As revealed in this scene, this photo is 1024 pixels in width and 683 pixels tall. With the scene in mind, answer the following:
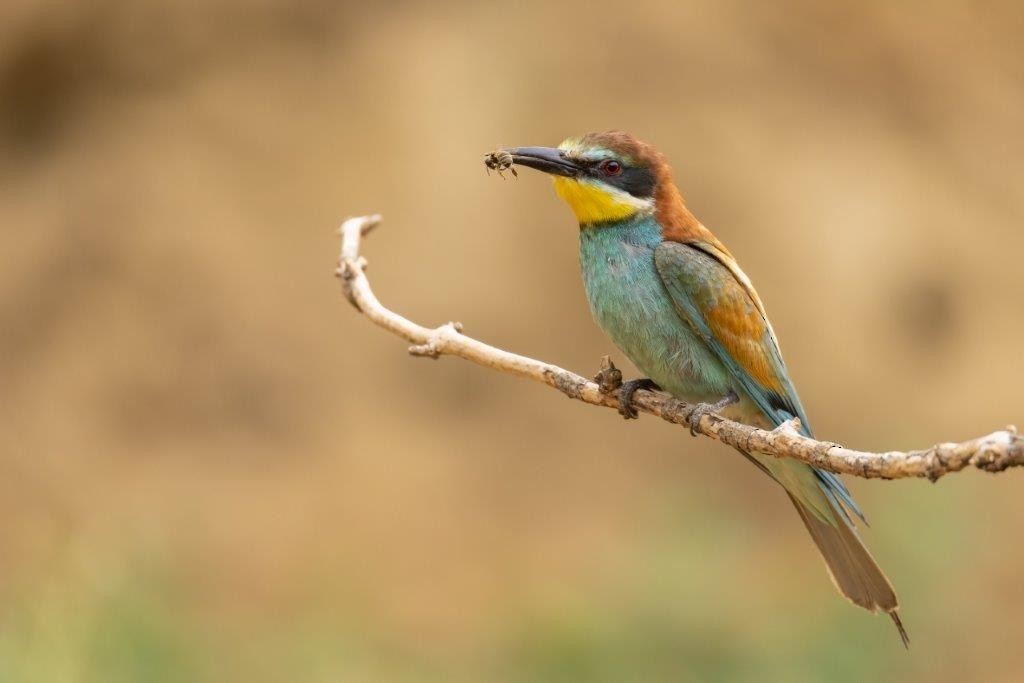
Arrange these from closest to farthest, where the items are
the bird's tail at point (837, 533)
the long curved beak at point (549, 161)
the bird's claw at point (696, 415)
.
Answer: the bird's claw at point (696, 415) → the bird's tail at point (837, 533) → the long curved beak at point (549, 161)

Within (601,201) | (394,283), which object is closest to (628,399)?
(601,201)

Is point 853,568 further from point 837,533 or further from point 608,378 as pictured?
point 608,378

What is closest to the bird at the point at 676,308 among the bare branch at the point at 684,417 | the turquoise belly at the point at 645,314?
the turquoise belly at the point at 645,314

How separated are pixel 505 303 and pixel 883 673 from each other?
181 cm

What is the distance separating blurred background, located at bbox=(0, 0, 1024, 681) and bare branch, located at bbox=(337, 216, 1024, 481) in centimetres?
174

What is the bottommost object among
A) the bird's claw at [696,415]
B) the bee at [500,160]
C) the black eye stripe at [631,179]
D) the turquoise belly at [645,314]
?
the bird's claw at [696,415]

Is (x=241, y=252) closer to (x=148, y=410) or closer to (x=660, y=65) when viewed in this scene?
(x=148, y=410)

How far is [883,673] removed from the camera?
3086 millimetres

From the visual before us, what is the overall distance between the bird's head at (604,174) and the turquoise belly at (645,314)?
0.04 m

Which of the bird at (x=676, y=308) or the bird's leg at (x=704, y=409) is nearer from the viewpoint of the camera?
the bird's leg at (x=704, y=409)

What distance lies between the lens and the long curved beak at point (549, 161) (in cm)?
239

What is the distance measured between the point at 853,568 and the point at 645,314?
1.90 ft

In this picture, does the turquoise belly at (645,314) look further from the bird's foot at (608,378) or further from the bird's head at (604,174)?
the bird's foot at (608,378)

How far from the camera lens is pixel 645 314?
2363mm
